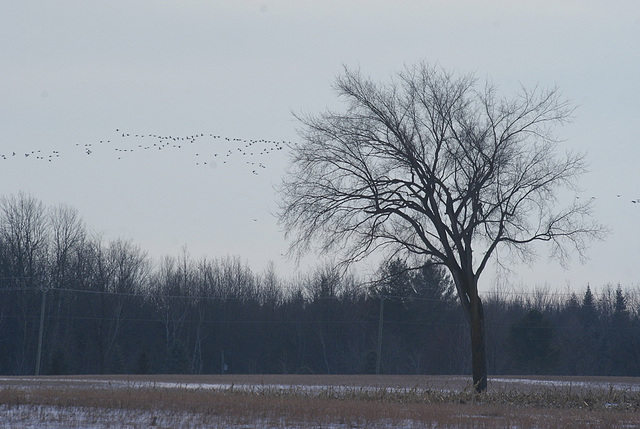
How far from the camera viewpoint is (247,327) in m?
83.2

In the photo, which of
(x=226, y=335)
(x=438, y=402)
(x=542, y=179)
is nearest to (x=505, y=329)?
(x=226, y=335)

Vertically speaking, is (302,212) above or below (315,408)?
above

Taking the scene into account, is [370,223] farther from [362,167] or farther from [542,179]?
[542,179]

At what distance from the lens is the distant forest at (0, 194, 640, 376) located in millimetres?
71688

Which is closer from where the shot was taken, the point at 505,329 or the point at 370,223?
the point at 370,223

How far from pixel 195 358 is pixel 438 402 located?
201 ft

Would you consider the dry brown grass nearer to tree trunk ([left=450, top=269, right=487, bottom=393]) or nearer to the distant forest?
tree trunk ([left=450, top=269, right=487, bottom=393])

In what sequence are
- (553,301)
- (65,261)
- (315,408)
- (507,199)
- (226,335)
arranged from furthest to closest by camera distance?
(553,301) → (226,335) → (65,261) → (507,199) → (315,408)

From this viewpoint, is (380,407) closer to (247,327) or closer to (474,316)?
(474,316)

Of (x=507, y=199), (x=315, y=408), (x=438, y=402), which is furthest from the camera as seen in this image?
(x=507, y=199)

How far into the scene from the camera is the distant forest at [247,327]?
7169 centimetres

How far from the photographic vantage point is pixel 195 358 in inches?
3159

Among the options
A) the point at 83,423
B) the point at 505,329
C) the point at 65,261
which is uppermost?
the point at 65,261

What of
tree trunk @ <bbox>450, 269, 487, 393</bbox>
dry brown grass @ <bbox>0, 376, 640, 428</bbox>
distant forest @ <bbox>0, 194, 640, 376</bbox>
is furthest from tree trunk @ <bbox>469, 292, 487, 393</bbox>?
distant forest @ <bbox>0, 194, 640, 376</bbox>
